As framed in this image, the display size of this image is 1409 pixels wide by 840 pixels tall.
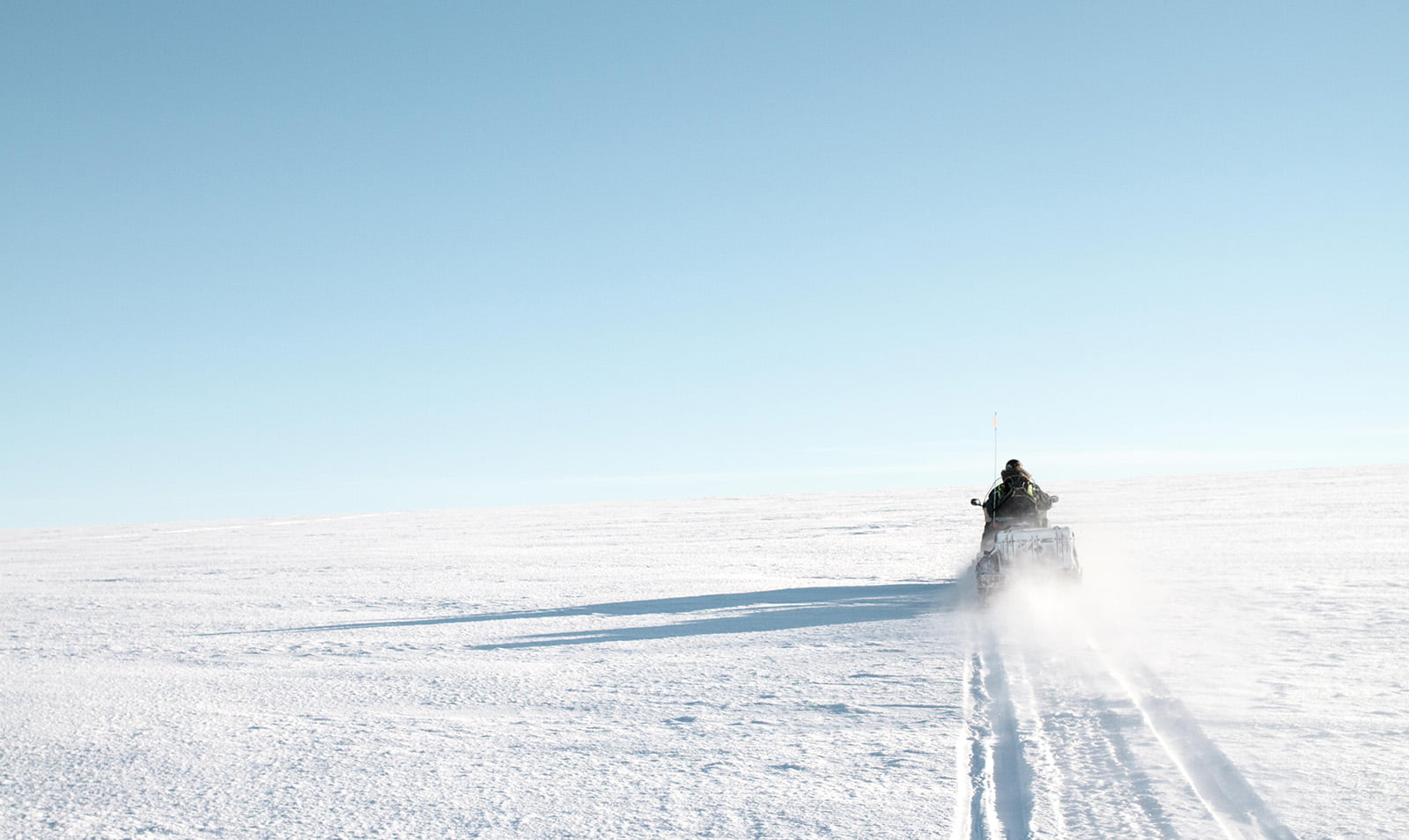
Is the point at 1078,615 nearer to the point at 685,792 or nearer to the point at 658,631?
the point at 658,631

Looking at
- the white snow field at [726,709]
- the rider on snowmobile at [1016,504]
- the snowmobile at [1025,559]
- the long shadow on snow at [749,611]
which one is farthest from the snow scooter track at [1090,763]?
the rider on snowmobile at [1016,504]

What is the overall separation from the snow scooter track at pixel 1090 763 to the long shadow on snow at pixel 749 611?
10.5 feet

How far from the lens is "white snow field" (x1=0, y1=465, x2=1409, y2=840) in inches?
169

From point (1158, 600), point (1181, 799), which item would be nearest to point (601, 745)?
point (1181, 799)

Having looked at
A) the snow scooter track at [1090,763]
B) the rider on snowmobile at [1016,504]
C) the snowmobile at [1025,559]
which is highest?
the rider on snowmobile at [1016,504]

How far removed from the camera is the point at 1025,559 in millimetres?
11273

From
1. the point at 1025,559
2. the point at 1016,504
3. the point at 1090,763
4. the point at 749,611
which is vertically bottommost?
the point at 749,611

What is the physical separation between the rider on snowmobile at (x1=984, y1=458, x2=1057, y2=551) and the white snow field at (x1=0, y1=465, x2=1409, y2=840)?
3.00 feet

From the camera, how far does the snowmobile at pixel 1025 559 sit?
11.2m

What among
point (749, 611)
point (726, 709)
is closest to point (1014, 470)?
point (749, 611)

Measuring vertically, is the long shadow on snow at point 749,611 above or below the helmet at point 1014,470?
below

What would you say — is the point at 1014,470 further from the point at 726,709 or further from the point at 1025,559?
the point at 726,709

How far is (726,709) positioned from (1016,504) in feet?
23.8

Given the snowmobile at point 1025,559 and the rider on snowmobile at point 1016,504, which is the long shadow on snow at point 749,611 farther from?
the rider on snowmobile at point 1016,504
